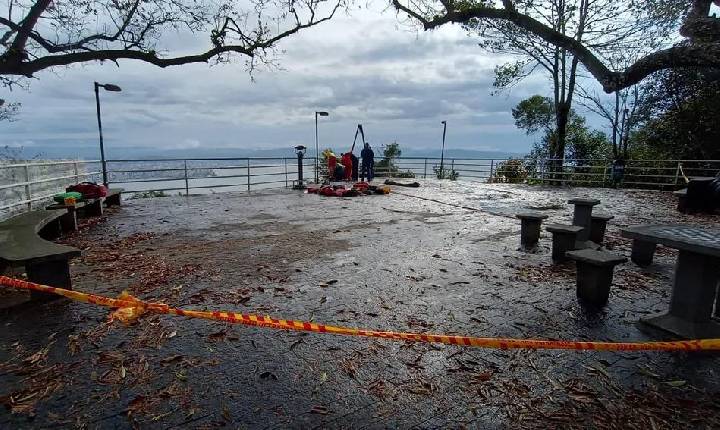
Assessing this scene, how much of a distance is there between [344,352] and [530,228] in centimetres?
421

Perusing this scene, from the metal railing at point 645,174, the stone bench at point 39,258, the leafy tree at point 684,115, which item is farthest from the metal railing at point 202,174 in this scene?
the leafy tree at point 684,115

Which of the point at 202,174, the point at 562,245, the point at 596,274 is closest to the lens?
the point at 596,274

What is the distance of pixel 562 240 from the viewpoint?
508 cm

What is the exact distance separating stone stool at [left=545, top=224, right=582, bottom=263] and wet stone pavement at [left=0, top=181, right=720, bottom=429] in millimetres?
169

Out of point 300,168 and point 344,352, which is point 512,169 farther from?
point 344,352

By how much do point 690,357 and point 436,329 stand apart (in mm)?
1729

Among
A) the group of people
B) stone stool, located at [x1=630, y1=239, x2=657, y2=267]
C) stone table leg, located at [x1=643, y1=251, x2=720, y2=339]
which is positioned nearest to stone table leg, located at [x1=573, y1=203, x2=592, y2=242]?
stone stool, located at [x1=630, y1=239, x2=657, y2=267]

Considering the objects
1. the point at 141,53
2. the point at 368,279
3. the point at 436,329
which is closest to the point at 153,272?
the point at 368,279

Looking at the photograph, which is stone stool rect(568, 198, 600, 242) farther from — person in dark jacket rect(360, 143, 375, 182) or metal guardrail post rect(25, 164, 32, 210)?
person in dark jacket rect(360, 143, 375, 182)

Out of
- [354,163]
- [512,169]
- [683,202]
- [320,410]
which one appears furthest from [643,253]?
[512,169]

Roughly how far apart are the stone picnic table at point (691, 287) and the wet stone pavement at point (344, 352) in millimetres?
225

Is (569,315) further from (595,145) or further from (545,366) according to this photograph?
(595,145)

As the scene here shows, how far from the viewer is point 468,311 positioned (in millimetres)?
3484

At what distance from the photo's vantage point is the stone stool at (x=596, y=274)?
11.6 ft
